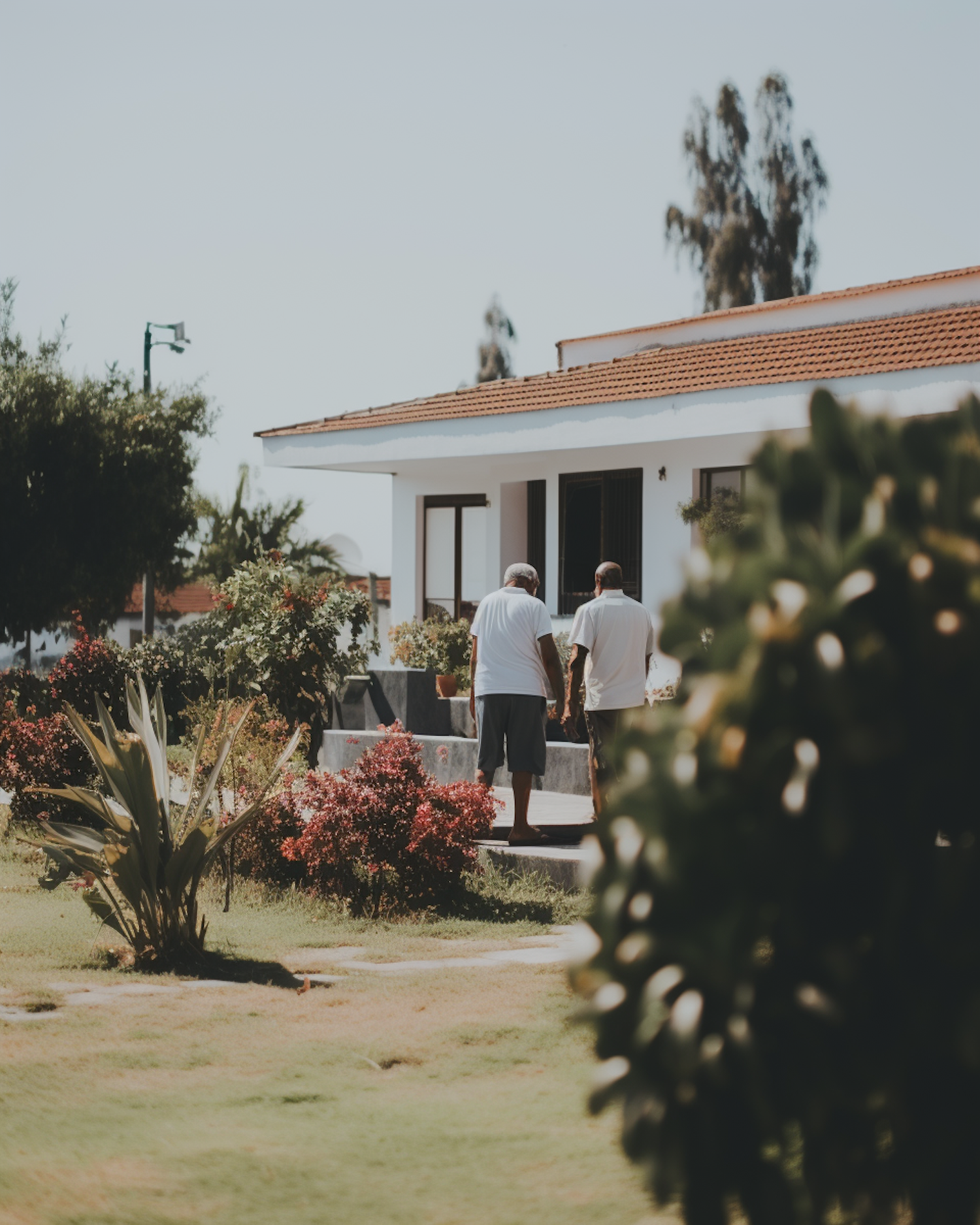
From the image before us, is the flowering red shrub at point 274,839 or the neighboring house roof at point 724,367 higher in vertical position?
the neighboring house roof at point 724,367

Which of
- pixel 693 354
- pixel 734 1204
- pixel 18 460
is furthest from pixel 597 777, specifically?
pixel 18 460

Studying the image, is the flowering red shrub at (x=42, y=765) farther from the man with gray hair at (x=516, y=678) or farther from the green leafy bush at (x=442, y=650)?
the green leafy bush at (x=442, y=650)

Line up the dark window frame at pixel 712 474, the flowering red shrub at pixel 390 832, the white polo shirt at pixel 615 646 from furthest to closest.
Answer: the dark window frame at pixel 712 474, the white polo shirt at pixel 615 646, the flowering red shrub at pixel 390 832

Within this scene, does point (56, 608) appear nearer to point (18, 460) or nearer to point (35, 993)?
point (18, 460)

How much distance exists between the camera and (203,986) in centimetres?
640

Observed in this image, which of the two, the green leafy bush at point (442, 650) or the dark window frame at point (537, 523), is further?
the dark window frame at point (537, 523)

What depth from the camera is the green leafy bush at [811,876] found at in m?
2.05

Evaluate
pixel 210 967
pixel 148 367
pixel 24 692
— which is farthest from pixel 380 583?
pixel 210 967

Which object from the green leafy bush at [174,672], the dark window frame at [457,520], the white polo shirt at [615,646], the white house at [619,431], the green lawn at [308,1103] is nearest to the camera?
the green lawn at [308,1103]

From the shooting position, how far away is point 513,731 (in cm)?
957

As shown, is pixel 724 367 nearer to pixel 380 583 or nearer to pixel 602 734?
pixel 602 734

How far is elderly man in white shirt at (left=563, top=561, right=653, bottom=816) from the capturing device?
934cm

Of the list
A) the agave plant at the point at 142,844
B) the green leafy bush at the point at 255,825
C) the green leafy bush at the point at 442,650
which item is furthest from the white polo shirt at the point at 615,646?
the green leafy bush at the point at 442,650

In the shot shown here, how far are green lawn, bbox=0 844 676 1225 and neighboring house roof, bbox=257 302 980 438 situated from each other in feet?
32.4
